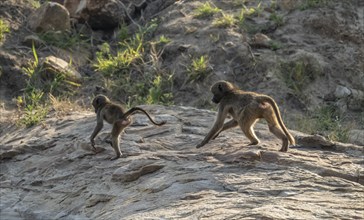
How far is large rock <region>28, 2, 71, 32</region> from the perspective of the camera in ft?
46.4

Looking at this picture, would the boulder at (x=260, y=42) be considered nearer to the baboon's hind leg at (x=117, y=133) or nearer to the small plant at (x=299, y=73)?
the small plant at (x=299, y=73)

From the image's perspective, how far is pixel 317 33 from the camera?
13430 mm

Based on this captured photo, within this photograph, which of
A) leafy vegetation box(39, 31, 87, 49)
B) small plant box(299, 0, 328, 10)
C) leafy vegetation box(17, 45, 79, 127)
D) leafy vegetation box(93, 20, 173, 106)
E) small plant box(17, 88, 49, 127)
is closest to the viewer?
small plant box(17, 88, 49, 127)

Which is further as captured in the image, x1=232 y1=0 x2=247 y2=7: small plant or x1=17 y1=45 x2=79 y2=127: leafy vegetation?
x1=232 y1=0 x2=247 y2=7: small plant

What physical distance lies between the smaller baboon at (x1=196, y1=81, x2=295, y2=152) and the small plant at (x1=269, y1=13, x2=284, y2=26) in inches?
218

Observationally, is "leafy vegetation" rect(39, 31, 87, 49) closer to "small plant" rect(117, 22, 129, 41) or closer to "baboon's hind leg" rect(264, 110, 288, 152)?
"small plant" rect(117, 22, 129, 41)

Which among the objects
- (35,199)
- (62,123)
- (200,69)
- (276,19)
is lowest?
(35,199)

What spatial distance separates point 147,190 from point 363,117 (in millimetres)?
5616

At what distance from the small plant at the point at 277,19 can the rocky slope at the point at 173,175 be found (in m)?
4.29

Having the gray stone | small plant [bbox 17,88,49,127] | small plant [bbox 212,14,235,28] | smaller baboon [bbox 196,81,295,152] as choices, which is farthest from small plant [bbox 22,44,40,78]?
smaller baboon [bbox 196,81,295,152]

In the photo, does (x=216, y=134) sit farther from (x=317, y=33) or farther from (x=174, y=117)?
(x=317, y=33)

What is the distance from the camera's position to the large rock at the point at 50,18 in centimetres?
1413

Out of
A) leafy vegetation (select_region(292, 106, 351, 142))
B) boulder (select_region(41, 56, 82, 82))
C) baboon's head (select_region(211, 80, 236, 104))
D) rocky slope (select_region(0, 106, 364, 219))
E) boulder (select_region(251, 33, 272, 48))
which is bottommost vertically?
rocky slope (select_region(0, 106, 364, 219))

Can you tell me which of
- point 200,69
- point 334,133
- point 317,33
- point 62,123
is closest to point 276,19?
point 317,33
